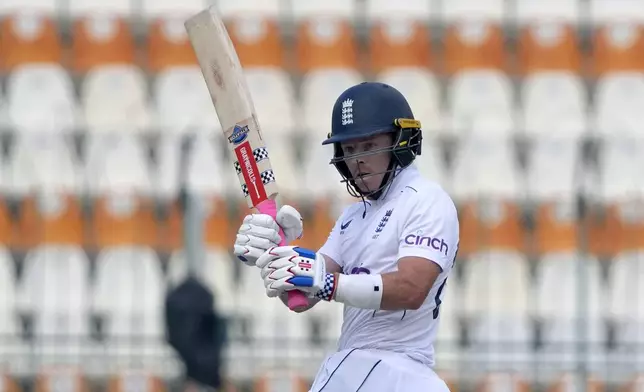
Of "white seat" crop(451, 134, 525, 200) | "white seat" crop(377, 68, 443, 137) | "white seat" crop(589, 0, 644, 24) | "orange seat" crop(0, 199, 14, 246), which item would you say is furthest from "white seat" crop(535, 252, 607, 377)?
"orange seat" crop(0, 199, 14, 246)

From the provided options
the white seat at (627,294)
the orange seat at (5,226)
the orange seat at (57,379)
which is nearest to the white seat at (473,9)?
the white seat at (627,294)

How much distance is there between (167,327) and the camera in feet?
26.7

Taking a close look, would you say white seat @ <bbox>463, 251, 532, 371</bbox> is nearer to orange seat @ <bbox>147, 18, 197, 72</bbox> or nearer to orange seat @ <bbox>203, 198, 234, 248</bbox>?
orange seat @ <bbox>203, 198, 234, 248</bbox>

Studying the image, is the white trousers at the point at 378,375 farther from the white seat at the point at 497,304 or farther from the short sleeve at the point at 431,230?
Answer: the white seat at the point at 497,304

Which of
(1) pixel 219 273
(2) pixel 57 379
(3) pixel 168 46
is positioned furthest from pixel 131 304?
(3) pixel 168 46

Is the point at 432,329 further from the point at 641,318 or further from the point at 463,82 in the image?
the point at 463,82

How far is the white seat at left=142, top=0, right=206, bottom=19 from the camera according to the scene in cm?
1133

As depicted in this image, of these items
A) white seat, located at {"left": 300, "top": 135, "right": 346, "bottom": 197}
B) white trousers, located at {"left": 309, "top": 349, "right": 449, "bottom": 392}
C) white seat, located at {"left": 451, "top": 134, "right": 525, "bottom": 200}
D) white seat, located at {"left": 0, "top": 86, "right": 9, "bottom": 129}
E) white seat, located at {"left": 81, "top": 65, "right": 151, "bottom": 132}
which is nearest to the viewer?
white trousers, located at {"left": 309, "top": 349, "right": 449, "bottom": 392}

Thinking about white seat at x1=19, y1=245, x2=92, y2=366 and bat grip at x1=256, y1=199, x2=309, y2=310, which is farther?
white seat at x1=19, y1=245, x2=92, y2=366

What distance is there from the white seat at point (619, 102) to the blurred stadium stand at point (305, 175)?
2 cm

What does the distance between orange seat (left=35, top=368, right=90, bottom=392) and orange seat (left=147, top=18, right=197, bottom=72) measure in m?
3.26

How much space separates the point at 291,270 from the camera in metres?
3.67

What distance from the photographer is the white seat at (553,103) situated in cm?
1091

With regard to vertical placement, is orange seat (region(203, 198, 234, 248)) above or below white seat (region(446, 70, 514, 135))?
below
